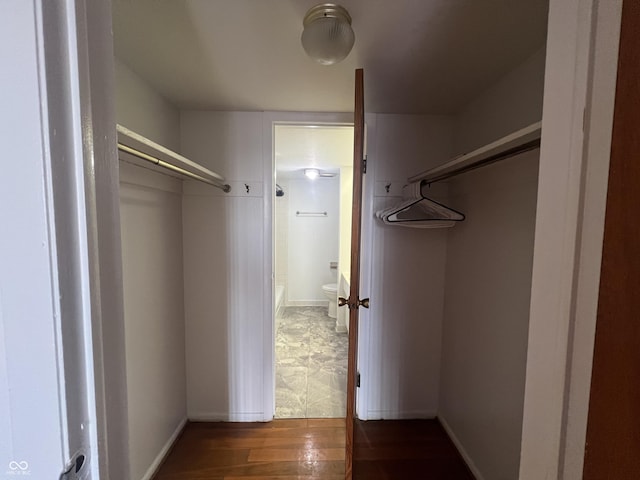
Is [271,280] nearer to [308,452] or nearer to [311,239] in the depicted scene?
[308,452]

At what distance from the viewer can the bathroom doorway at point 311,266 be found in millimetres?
2469

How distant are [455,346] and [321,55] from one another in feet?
6.53

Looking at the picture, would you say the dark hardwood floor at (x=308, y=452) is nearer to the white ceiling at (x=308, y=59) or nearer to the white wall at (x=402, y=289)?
the white wall at (x=402, y=289)

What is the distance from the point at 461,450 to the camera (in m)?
1.84

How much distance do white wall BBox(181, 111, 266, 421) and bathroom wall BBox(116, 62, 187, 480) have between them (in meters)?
0.10

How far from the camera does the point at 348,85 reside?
163cm

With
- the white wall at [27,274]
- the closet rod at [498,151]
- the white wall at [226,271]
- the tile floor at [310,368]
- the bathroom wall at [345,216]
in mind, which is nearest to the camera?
the white wall at [27,274]

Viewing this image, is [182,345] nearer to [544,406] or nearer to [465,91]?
[544,406]

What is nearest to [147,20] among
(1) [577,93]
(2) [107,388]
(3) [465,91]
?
(2) [107,388]

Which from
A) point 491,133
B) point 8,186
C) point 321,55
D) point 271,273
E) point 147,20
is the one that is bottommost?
point 271,273

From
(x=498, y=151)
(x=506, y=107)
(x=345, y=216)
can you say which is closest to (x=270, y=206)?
(x=498, y=151)

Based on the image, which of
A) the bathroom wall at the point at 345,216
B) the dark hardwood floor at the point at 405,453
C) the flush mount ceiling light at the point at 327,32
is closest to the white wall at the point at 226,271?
the dark hardwood floor at the point at 405,453

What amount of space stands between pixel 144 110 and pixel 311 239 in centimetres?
361

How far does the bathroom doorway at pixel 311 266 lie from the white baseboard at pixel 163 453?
70 centimetres
